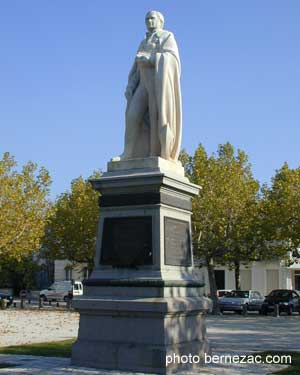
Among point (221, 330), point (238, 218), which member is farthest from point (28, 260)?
point (221, 330)

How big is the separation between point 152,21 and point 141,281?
5.02 m

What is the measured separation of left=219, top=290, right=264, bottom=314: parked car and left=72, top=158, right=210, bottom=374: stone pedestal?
2580cm

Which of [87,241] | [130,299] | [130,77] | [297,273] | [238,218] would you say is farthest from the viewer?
[297,273]

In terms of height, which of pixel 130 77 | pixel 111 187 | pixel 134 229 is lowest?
pixel 134 229

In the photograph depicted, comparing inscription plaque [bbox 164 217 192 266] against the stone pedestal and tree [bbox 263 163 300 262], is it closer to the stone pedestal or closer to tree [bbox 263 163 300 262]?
the stone pedestal

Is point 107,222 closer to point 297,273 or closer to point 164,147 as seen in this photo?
point 164,147

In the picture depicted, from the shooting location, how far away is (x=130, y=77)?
503 inches

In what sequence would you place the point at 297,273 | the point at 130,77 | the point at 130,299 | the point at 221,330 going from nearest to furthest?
the point at 130,299, the point at 130,77, the point at 221,330, the point at 297,273

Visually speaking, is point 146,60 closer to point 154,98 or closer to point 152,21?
point 154,98

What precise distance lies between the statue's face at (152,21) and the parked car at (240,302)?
26.4 m

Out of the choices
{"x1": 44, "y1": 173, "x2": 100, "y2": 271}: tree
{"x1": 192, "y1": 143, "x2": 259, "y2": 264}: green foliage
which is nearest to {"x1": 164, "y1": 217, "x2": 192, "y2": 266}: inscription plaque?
{"x1": 192, "y1": 143, "x2": 259, "y2": 264}: green foliage

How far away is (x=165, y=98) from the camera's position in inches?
480

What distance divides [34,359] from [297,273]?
155ft

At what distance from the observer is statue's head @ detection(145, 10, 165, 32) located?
497 inches
